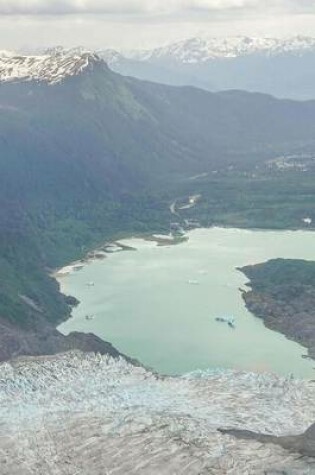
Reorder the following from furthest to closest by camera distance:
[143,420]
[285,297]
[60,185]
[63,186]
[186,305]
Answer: [63,186], [60,185], [285,297], [186,305], [143,420]

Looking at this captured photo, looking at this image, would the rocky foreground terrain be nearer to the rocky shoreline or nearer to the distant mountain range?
the distant mountain range

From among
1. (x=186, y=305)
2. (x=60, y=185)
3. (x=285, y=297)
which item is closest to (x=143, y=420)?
(x=186, y=305)

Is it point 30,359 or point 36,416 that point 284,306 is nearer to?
point 30,359

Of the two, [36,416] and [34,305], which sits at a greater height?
[36,416]

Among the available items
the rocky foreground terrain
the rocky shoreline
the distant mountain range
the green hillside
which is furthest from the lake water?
the rocky foreground terrain

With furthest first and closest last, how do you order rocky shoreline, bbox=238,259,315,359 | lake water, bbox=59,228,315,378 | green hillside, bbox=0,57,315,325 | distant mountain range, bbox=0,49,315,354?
green hillside, bbox=0,57,315,325
distant mountain range, bbox=0,49,315,354
rocky shoreline, bbox=238,259,315,359
lake water, bbox=59,228,315,378

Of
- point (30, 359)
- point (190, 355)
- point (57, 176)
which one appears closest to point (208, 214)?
point (57, 176)

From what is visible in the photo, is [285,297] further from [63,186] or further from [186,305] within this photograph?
[63,186]
